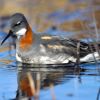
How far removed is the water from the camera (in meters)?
9.76

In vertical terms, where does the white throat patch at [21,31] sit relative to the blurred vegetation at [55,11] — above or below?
below

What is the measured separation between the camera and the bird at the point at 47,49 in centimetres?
1265

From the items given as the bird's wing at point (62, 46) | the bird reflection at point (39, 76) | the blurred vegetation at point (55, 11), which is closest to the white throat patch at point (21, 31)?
the bird's wing at point (62, 46)

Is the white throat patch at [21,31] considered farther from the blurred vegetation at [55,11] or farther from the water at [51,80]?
the blurred vegetation at [55,11]

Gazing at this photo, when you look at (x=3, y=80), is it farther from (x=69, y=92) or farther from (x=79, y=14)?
(x=79, y=14)

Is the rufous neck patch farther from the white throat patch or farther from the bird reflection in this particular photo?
the bird reflection

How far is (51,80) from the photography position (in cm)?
1096

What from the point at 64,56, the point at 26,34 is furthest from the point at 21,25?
the point at 64,56

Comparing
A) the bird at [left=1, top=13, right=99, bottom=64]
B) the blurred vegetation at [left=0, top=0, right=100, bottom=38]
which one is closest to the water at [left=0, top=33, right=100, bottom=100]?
the bird at [left=1, top=13, right=99, bottom=64]

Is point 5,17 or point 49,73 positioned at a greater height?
point 5,17

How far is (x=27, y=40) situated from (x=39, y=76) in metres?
1.83

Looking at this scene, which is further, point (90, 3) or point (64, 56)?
point (90, 3)

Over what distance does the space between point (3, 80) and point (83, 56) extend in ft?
7.45

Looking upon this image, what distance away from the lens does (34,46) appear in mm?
12766
